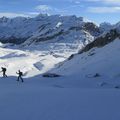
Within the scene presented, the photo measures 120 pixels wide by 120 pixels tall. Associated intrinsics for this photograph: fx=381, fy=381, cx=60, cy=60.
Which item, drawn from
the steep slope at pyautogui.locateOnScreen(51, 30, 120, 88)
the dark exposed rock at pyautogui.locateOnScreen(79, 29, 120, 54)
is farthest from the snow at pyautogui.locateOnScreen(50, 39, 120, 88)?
the dark exposed rock at pyautogui.locateOnScreen(79, 29, 120, 54)

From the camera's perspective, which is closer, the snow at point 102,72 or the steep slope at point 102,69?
the snow at point 102,72

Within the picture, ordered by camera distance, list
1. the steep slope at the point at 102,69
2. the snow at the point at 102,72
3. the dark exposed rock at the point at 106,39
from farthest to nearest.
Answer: the dark exposed rock at the point at 106,39, the steep slope at the point at 102,69, the snow at the point at 102,72

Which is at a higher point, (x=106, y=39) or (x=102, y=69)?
(x=106, y=39)

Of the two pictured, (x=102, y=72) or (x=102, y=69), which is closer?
(x=102, y=72)

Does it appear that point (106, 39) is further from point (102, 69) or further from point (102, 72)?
point (102, 72)

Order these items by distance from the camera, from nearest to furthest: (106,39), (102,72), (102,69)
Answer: (102,72) → (102,69) → (106,39)

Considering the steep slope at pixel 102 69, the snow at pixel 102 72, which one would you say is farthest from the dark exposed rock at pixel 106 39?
the snow at pixel 102 72

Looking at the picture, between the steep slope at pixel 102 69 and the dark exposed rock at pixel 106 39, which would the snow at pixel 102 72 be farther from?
the dark exposed rock at pixel 106 39

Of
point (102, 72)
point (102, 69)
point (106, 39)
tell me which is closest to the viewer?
point (102, 72)

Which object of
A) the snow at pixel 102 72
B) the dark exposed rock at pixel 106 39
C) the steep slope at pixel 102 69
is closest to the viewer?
the snow at pixel 102 72

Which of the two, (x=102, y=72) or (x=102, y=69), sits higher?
(x=102, y=69)

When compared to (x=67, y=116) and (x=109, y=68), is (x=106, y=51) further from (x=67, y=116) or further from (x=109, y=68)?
(x=67, y=116)

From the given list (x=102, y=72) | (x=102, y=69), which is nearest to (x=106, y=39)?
(x=102, y=69)

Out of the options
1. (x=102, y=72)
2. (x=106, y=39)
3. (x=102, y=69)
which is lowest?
(x=102, y=72)
